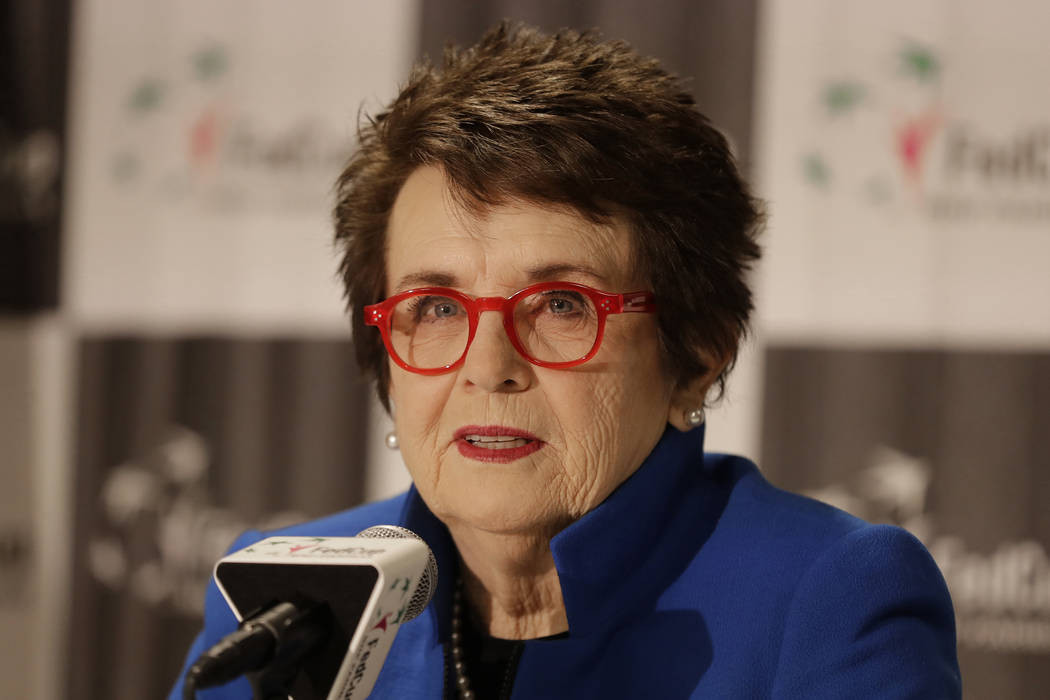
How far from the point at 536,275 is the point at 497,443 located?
0.21m

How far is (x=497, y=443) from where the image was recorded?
130 centimetres

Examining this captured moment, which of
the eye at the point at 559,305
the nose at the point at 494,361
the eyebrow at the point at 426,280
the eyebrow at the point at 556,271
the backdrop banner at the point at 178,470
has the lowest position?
the backdrop banner at the point at 178,470

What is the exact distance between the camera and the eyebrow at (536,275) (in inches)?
50.7

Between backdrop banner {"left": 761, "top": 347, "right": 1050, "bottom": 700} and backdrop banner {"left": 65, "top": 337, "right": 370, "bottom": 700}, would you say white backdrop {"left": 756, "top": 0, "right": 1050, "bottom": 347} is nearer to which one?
backdrop banner {"left": 761, "top": 347, "right": 1050, "bottom": 700}

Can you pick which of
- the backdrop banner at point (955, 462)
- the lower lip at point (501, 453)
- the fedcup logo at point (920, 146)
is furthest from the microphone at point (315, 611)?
the fedcup logo at point (920, 146)

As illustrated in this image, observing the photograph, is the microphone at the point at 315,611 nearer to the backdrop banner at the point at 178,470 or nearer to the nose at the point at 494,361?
the nose at the point at 494,361

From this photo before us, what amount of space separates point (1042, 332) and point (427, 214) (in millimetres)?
1913

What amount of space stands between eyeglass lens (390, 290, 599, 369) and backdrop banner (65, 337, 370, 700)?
5.20 feet

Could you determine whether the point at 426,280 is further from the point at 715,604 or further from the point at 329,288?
the point at 329,288

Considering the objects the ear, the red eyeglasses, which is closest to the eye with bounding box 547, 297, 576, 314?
the red eyeglasses

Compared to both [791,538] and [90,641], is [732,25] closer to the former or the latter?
[791,538]

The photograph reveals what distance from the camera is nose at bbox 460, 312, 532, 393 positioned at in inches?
49.6

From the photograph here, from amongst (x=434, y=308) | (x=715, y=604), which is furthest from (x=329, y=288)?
(x=715, y=604)

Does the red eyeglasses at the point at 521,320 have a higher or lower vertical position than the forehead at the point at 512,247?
lower
